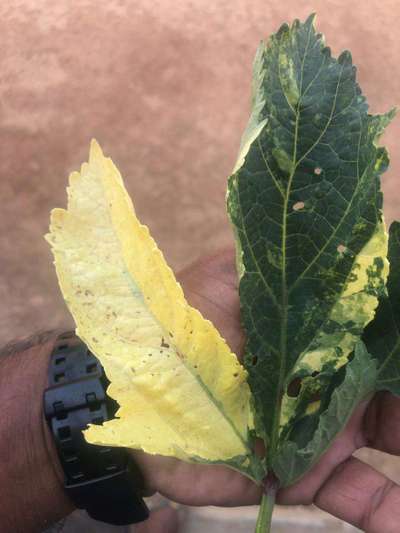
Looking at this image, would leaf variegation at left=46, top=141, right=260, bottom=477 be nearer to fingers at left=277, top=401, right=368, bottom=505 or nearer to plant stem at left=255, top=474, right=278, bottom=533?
plant stem at left=255, top=474, right=278, bottom=533

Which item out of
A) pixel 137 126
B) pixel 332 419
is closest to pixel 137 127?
pixel 137 126

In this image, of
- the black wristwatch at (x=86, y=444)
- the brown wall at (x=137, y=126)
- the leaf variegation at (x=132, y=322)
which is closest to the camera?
the leaf variegation at (x=132, y=322)

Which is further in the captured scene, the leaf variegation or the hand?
the hand

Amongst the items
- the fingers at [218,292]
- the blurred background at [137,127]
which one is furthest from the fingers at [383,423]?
the blurred background at [137,127]

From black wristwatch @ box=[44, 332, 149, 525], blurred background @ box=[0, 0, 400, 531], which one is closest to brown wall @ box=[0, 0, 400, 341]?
blurred background @ box=[0, 0, 400, 531]

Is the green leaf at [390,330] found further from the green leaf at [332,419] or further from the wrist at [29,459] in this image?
the wrist at [29,459]

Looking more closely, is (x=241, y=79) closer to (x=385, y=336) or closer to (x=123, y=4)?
(x=123, y=4)

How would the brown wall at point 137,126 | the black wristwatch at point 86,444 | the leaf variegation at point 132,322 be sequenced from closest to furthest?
the leaf variegation at point 132,322
the black wristwatch at point 86,444
the brown wall at point 137,126

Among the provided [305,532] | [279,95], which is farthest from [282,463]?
[305,532]
